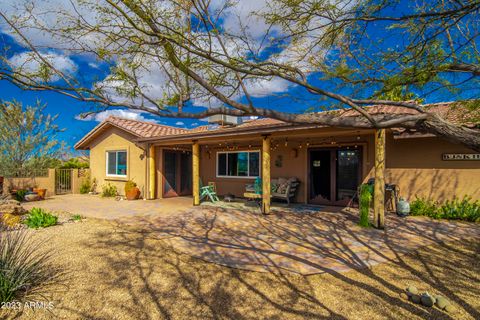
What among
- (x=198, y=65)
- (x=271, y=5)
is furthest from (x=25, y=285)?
(x=271, y=5)

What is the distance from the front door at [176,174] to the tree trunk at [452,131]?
11446mm

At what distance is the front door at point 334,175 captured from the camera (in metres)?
9.82

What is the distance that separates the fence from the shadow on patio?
9.50 meters

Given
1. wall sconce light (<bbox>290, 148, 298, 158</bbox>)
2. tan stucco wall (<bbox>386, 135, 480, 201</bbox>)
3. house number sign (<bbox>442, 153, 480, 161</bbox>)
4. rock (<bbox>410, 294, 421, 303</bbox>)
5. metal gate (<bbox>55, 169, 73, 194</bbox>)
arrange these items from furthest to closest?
metal gate (<bbox>55, 169, 73, 194</bbox>), wall sconce light (<bbox>290, 148, 298, 158</bbox>), tan stucco wall (<bbox>386, 135, 480, 201</bbox>), house number sign (<bbox>442, 153, 480, 161</bbox>), rock (<bbox>410, 294, 421, 303</bbox>)

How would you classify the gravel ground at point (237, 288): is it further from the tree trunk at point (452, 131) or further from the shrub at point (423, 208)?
the shrub at point (423, 208)

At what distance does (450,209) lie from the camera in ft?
25.7

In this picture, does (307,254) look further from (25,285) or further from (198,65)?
(25,285)

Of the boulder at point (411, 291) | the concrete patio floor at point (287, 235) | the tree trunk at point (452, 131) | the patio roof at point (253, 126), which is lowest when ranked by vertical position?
the concrete patio floor at point (287, 235)

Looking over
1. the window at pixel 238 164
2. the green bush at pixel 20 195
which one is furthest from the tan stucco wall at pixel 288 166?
the green bush at pixel 20 195

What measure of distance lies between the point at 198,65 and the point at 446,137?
283cm

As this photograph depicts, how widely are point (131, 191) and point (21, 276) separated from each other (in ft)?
29.1

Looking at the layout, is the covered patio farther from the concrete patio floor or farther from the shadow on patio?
the shadow on patio

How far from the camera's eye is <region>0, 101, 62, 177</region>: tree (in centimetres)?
1364

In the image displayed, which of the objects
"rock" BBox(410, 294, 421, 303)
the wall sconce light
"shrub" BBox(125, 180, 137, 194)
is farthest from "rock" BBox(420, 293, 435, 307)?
"shrub" BBox(125, 180, 137, 194)
